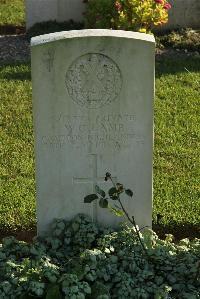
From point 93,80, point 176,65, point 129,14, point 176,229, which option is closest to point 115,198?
point 93,80

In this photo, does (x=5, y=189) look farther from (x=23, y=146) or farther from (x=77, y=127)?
(x=77, y=127)

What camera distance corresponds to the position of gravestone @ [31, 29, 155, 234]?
431 cm

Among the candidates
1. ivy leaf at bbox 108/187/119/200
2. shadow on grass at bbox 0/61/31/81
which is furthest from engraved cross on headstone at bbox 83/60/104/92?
shadow on grass at bbox 0/61/31/81

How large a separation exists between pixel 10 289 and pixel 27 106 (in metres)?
3.74

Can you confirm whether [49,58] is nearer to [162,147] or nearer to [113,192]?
[113,192]

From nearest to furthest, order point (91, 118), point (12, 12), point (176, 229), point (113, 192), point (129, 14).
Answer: point (113, 192) → point (91, 118) → point (176, 229) → point (129, 14) → point (12, 12)

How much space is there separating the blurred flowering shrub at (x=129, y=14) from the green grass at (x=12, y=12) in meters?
2.30

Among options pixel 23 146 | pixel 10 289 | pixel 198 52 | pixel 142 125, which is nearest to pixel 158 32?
pixel 198 52

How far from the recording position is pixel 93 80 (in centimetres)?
440

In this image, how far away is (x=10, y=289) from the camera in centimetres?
423

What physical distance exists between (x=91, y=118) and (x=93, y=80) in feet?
0.92

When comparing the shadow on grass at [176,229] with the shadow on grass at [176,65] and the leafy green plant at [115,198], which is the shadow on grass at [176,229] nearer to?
the leafy green plant at [115,198]

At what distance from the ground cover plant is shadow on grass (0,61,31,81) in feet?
13.1

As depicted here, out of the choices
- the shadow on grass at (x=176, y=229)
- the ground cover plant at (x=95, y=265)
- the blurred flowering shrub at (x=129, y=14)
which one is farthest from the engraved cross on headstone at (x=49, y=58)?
the blurred flowering shrub at (x=129, y=14)
